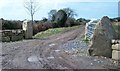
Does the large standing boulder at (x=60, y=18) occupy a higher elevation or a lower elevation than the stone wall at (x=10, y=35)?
higher

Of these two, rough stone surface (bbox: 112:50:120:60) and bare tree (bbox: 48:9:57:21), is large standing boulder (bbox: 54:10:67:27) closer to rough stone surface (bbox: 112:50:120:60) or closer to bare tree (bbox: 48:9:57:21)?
bare tree (bbox: 48:9:57:21)

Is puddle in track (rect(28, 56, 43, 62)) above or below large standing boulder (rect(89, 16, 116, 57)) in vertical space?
below

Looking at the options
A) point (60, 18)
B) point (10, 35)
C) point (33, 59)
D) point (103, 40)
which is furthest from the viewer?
point (60, 18)

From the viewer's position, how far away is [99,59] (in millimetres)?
10492

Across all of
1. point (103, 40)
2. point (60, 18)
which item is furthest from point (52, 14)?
point (103, 40)

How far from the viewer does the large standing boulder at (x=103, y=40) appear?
11211mm

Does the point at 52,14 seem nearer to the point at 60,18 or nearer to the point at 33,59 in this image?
the point at 60,18

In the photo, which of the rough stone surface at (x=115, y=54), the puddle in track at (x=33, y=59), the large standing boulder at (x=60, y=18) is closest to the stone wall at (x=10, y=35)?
the puddle in track at (x=33, y=59)

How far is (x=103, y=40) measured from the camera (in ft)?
37.8

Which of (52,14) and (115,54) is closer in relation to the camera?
(115,54)

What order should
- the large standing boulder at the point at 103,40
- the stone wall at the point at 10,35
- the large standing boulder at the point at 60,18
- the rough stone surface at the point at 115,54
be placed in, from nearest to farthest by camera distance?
1. the rough stone surface at the point at 115,54
2. the large standing boulder at the point at 103,40
3. the stone wall at the point at 10,35
4. the large standing boulder at the point at 60,18

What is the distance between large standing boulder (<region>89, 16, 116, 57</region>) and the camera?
11211 mm

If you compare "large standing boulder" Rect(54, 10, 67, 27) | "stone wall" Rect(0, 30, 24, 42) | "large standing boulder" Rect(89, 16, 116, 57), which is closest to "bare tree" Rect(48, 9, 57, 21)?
"large standing boulder" Rect(54, 10, 67, 27)

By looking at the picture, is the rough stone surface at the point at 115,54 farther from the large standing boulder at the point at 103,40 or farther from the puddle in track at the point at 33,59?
the puddle in track at the point at 33,59
